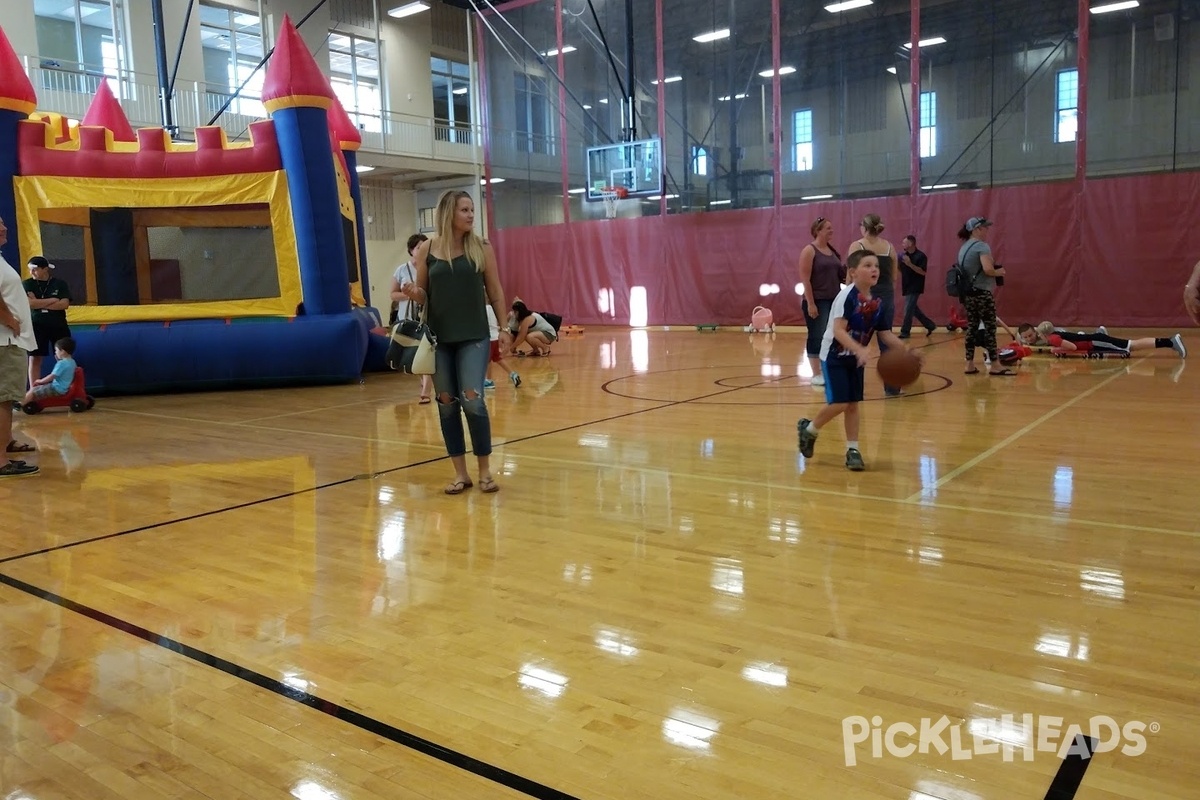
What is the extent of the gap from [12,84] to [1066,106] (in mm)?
13558

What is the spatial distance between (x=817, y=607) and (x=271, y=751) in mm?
1648

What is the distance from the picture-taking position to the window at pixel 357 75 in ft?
70.4

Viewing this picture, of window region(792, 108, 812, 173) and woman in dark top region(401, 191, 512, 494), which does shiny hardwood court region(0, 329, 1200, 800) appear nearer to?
woman in dark top region(401, 191, 512, 494)

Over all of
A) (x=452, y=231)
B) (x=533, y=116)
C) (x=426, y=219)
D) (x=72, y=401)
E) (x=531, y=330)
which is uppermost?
(x=533, y=116)

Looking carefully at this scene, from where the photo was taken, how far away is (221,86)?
64.2 ft

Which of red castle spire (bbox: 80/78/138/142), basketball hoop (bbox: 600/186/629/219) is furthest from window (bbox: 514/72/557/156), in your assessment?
red castle spire (bbox: 80/78/138/142)

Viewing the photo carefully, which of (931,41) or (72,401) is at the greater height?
(931,41)

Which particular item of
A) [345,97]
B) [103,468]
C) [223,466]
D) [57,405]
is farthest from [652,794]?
[345,97]

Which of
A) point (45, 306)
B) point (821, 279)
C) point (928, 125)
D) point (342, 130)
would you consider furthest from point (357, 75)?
point (821, 279)

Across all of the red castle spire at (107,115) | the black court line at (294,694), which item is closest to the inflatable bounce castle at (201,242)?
the red castle spire at (107,115)

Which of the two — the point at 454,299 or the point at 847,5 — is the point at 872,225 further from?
the point at 847,5

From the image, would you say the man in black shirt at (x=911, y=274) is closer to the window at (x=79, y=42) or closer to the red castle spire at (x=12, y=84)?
the red castle spire at (x=12, y=84)

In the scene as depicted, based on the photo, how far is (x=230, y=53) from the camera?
65.8ft

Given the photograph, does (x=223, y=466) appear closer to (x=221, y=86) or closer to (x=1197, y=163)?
(x=1197, y=163)
